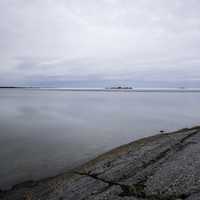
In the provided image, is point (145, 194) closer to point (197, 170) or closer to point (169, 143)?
point (197, 170)

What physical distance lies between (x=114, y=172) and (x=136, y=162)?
124 centimetres

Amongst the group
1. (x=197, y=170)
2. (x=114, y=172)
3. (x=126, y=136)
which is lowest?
(x=126, y=136)

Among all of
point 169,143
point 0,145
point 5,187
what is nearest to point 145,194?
point 169,143

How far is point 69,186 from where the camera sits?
8.45 metres

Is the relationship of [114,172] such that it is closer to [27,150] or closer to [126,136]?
[27,150]

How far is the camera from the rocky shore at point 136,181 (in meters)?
6.43

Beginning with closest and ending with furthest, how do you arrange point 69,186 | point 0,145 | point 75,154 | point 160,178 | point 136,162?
point 160,178
point 69,186
point 136,162
point 75,154
point 0,145

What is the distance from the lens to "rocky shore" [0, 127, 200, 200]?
21.1ft

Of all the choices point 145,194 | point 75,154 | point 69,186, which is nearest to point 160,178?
point 145,194

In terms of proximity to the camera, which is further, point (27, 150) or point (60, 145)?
point (60, 145)

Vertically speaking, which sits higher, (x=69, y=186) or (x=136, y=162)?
(x=136, y=162)

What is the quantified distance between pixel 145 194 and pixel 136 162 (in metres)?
3.07

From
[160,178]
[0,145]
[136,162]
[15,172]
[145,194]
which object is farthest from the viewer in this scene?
[0,145]

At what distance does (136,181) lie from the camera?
290 inches
